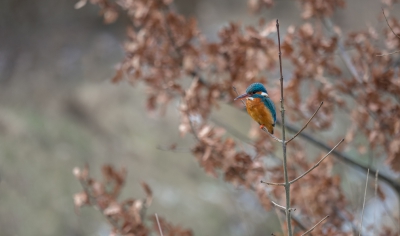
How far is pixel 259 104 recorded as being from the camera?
0.76 meters

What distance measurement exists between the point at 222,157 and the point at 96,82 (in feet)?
14.2

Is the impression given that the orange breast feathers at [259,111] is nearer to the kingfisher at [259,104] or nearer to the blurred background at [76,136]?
the kingfisher at [259,104]

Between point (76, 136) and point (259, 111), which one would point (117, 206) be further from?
point (76, 136)

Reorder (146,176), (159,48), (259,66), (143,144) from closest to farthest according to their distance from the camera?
(259,66) < (159,48) < (146,176) < (143,144)

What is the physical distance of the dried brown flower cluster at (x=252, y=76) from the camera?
175cm

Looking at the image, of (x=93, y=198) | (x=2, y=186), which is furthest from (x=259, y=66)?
(x=2, y=186)

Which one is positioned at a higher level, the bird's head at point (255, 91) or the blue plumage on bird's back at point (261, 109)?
the bird's head at point (255, 91)

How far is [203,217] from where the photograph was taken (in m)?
4.21

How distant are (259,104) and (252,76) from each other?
108 centimetres

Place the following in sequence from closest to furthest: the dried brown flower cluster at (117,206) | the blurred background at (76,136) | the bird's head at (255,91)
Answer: the bird's head at (255,91)
the dried brown flower cluster at (117,206)
the blurred background at (76,136)

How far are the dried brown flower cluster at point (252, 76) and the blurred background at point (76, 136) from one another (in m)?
1.13

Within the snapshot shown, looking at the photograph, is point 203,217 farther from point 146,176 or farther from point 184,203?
point 146,176

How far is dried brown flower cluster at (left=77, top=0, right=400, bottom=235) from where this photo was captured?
5.74 ft

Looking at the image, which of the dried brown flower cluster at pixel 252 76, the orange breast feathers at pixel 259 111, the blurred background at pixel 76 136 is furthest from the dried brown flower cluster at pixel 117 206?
the blurred background at pixel 76 136
